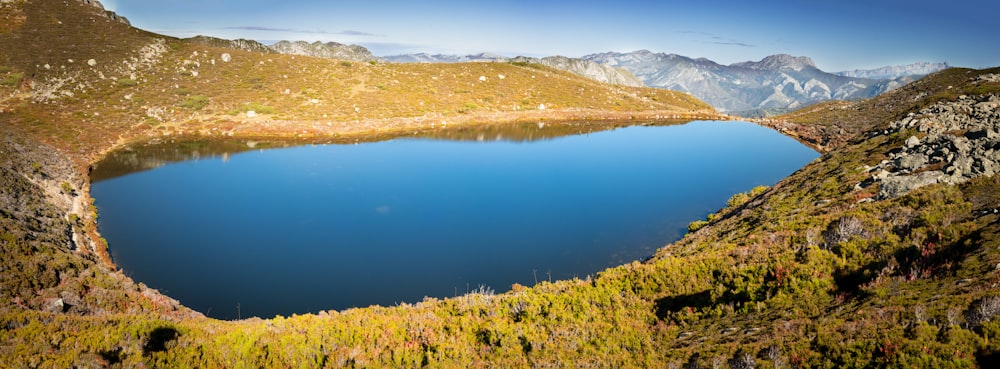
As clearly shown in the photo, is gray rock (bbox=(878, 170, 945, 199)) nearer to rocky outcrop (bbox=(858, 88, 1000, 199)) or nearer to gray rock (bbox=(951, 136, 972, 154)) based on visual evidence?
rocky outcrop (bbox=(858, 88, 1000, 199))

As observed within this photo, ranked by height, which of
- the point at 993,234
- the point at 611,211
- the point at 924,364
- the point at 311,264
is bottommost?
the point at 311,264

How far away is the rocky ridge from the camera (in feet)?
57.5

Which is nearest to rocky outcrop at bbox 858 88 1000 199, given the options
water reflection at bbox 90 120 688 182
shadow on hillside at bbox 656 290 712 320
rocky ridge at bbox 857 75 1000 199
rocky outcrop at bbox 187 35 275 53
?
rocky ridge at bbox 857 75 1000 199

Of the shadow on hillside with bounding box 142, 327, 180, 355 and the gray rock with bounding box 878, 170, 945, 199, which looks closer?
the shadow on hillside with bounding box 142, 327, 180, 355

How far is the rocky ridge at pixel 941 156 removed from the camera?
57.5 feet

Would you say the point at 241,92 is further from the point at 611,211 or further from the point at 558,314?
the point at 558,314

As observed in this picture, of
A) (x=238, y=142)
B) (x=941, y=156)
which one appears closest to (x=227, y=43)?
(x=238, y=142)

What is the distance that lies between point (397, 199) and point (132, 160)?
106 ft

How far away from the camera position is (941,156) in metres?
20.8

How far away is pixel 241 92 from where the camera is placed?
228 ft

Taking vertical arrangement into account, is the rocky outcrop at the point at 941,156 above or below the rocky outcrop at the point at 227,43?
below

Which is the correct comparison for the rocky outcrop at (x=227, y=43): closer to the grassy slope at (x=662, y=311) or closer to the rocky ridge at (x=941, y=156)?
the grassy slope at (x=662, y=311)

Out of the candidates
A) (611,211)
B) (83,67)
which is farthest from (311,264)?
(83,67)

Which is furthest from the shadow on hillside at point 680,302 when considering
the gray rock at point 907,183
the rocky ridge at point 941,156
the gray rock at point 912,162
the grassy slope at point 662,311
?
the gray rock at point 912,162
